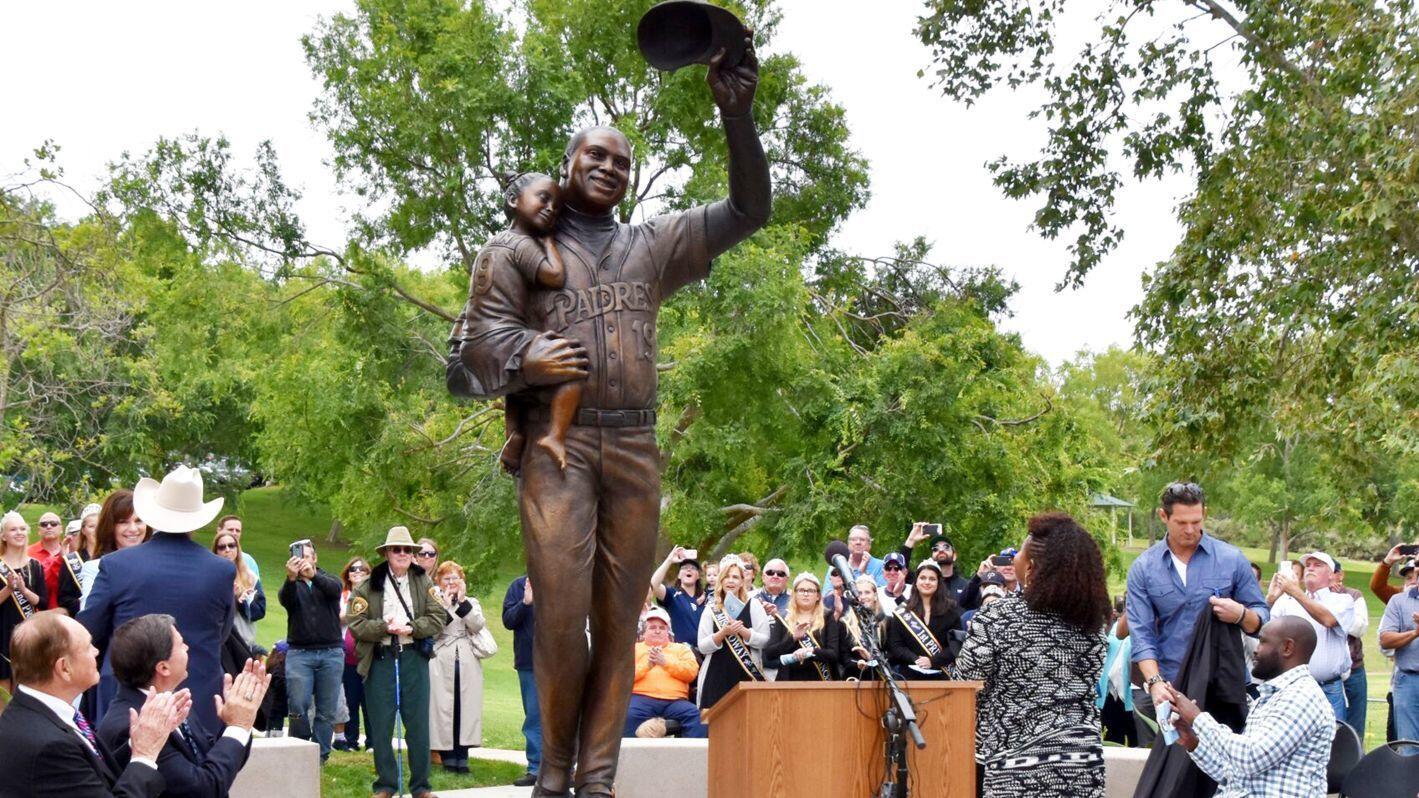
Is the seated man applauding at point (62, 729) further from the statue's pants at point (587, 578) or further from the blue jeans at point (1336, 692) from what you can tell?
the blue jeans at point (1336, 692)

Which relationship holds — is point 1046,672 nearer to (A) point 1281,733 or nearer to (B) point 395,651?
(A) point 1281,733

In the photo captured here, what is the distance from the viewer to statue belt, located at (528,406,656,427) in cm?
532

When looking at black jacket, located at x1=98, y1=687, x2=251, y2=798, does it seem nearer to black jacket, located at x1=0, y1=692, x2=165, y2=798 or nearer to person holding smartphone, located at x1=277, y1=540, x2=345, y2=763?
black jacket, located at x1=0, y1=692, x2=165, y2=798

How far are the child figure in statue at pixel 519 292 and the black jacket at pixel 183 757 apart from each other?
1387 millimetres

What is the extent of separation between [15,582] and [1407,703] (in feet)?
33.8

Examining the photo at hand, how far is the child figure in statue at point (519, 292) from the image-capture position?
17.1 feet

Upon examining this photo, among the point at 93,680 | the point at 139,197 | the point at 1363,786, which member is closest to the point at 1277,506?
the point at 139,197

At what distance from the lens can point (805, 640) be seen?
34.3ft

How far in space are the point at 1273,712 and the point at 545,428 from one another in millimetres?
2914

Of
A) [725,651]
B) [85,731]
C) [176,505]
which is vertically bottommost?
[85,731]

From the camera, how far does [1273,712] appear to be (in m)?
5.80

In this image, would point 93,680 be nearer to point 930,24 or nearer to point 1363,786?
point 1363,786

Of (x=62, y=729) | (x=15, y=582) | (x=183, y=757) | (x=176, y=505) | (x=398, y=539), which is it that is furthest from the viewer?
(x=398, y=539)

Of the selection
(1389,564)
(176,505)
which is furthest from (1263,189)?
(176,505)
